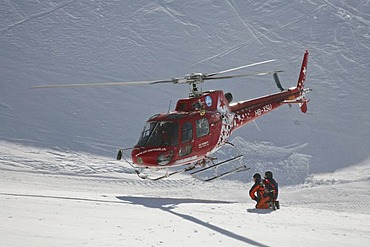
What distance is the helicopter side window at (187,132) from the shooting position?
460 inches

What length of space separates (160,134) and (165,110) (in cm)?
826

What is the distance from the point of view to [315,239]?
638cm

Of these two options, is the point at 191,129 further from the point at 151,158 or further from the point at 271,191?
the point at 271,191

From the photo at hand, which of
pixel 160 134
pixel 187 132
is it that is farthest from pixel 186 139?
pixel 160 134

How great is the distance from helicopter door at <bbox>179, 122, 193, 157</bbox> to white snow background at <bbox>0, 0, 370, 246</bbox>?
1163 millimetres

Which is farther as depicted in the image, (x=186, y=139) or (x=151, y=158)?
(x=186, y=139)

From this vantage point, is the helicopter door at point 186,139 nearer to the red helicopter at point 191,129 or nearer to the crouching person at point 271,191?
the red helicopter at point 191,129

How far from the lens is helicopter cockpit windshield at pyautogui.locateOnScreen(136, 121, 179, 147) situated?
11320mm

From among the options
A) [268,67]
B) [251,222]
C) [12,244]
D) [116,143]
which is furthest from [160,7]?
[12,244]

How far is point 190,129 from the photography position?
39.0 ft

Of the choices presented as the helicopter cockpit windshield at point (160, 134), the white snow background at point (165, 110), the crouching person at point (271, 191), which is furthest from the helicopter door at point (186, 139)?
the crouching person at point (271, 191)

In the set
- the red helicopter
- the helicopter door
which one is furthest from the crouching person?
the helicopter door

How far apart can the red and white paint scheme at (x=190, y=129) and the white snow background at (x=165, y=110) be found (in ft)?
3.26

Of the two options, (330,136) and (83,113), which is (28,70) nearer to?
(83,113)
